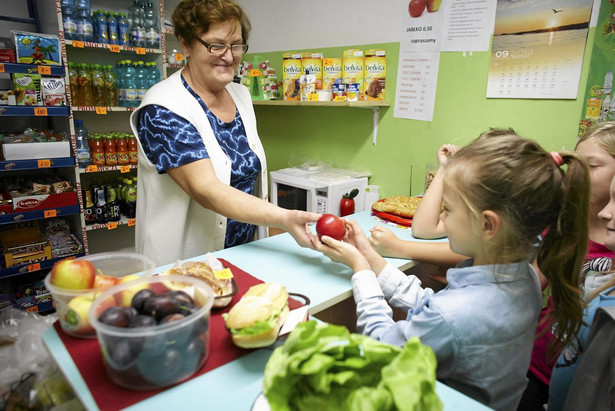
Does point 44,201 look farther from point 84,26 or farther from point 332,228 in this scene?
point 332,228

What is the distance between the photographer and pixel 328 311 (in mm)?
1713

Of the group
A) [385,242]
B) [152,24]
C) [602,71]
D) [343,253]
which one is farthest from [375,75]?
[152,24]

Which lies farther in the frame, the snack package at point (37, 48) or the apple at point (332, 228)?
the snack package at point (37, 48)

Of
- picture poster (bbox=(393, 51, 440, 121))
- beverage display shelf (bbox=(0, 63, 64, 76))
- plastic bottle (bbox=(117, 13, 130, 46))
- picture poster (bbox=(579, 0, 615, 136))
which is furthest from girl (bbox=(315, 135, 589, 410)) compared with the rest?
plastic bottle (bbox=(117, 13, 130, 46))

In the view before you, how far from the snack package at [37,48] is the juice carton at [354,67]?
1.90 meters

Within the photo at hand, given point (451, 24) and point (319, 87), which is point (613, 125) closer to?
point (451, 24)

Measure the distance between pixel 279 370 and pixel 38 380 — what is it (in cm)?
63

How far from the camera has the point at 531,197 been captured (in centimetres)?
95

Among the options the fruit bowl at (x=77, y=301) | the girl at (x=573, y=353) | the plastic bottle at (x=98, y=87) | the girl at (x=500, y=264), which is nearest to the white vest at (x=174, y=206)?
the fruit bowl at (x=77, y=301)

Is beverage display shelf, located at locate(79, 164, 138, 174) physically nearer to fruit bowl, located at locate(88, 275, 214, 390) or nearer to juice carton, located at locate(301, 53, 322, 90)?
juice carton, located at locate(301, 53, 322, 90)

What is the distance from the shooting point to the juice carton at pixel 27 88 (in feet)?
8.34

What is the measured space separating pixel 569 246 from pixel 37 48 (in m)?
3.07

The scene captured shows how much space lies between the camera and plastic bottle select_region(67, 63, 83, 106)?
2887mm

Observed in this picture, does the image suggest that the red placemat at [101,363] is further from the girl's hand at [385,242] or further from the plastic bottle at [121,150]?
the plastic bottle at [121,150]
